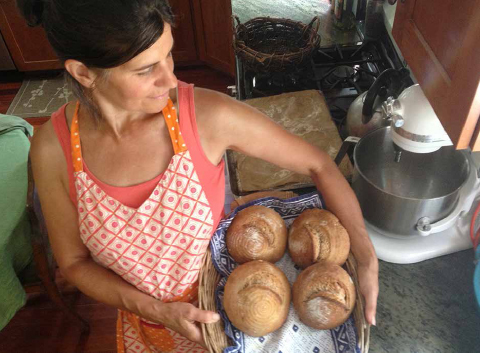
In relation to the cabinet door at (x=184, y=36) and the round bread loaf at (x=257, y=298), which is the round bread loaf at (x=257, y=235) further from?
the cabinet door at (x=184, y=36)

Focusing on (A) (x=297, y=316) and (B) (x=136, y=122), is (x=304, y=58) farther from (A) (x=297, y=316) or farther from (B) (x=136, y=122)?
(A) (x=297, y=316)

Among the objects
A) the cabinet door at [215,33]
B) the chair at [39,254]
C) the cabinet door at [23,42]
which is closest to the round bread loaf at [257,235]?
the chair at [39,254]

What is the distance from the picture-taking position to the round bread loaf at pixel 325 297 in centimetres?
80

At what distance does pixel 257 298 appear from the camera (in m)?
0.81

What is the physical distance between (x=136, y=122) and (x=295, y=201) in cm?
43

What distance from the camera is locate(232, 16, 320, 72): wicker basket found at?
147 centimetres

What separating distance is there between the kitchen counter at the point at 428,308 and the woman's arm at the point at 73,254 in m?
0.40

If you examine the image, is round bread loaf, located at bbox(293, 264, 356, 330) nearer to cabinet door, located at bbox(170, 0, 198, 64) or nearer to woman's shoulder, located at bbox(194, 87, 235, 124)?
woman's shoulder, located at bbox(194, 87, 235, 124)

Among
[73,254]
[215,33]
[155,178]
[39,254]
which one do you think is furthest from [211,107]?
[215,33]

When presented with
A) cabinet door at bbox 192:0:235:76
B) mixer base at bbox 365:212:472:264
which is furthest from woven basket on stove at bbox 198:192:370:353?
cabinet door at bbox 192:0:235:76

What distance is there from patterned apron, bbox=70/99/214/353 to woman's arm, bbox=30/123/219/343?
4cm

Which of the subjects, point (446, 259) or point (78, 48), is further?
point (446, 259)

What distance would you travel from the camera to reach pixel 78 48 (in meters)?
0.75

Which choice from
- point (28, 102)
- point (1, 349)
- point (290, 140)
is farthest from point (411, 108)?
point (28, 102)
